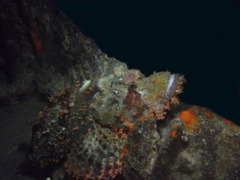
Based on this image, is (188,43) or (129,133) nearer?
(129,133)

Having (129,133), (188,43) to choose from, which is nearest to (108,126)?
(129,133)

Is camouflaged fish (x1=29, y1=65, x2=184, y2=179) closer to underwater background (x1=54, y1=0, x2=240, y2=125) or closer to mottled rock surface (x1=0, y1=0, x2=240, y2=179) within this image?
mottled rock surface (x1=0, y1=0, x2=240, y2=179)

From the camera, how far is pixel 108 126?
10.2 feet

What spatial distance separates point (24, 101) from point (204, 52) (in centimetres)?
2272

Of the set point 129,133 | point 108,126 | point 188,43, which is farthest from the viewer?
point 188,43

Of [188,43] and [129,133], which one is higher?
[188,43]

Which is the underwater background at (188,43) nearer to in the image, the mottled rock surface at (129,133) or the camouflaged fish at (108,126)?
the mottled rock surface at (129,133)

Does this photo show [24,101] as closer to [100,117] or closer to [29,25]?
[29,25]

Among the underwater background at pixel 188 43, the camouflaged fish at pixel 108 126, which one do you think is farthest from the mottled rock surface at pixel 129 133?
the underwater background at pixel 188 43

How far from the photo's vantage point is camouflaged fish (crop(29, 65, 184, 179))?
288 centimetres

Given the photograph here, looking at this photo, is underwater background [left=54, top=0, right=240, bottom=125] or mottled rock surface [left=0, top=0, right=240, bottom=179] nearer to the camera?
mottled rock surface [left=0, top=0, right=240, bottom=179]

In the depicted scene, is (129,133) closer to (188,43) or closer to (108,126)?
(108,126)

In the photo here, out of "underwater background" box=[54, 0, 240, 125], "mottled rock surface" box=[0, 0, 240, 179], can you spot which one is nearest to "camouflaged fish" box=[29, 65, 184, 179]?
"mottled rock surface" box=[0, 0, 240, 179]

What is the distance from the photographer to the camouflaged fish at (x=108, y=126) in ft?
9.44
